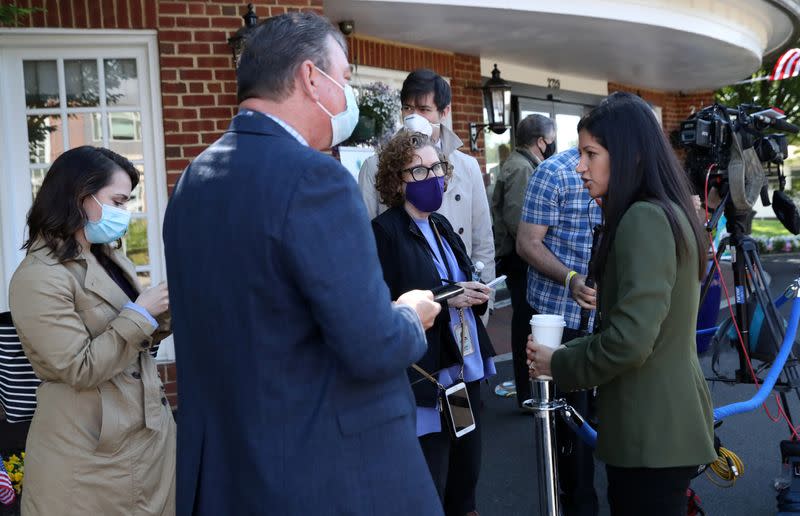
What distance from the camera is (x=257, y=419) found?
1.63 meters

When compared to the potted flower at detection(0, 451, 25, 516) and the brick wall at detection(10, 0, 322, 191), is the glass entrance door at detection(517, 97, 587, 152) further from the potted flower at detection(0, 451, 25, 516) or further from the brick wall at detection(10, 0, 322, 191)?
the potted flower at detection(0, 451, 25, 516)

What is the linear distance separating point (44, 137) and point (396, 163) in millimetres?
3297

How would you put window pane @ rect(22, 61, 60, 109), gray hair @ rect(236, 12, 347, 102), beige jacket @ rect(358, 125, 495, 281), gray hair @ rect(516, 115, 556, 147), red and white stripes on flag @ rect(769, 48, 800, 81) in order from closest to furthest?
gray hair @ rect(236, 12, 347, 102) → beige jacket @ rect(358, 125, 495, 281) → window pane @ rect(22, 61, 60, 109) → gray hair @ rect(516, 115, 556, 147) → red and white stripes on flag @ rect(769, 48, 800, 81)

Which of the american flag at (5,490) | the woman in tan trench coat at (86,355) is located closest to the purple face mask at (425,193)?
the woman in tan trench coat at (86,355)

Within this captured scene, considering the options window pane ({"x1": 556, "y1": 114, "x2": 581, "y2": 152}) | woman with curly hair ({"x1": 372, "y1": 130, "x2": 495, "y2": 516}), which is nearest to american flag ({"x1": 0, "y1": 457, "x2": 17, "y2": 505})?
woman with curly hair ({"x1": 372, "y1": 130, "x2": 495, "y2": 516})

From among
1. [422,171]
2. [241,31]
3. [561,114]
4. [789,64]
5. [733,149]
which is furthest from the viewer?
[789,64]

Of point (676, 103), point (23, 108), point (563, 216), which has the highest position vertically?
point (676, 103)

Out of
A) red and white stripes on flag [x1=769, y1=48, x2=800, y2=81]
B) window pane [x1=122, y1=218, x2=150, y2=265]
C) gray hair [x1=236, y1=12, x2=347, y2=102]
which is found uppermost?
red and white stripes on flag [x1=769, y1=48, x2=800, y2=81]

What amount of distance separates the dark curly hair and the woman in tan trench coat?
1.01 metres

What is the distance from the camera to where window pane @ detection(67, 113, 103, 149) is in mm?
5535

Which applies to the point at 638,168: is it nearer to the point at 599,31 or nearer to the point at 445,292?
the point at 445,292

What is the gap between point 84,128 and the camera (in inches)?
219

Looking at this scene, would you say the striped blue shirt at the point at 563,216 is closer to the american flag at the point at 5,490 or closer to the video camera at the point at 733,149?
the video camera at the point at 733,149

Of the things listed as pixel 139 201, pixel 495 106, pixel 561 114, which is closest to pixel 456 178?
pixel 139 201
